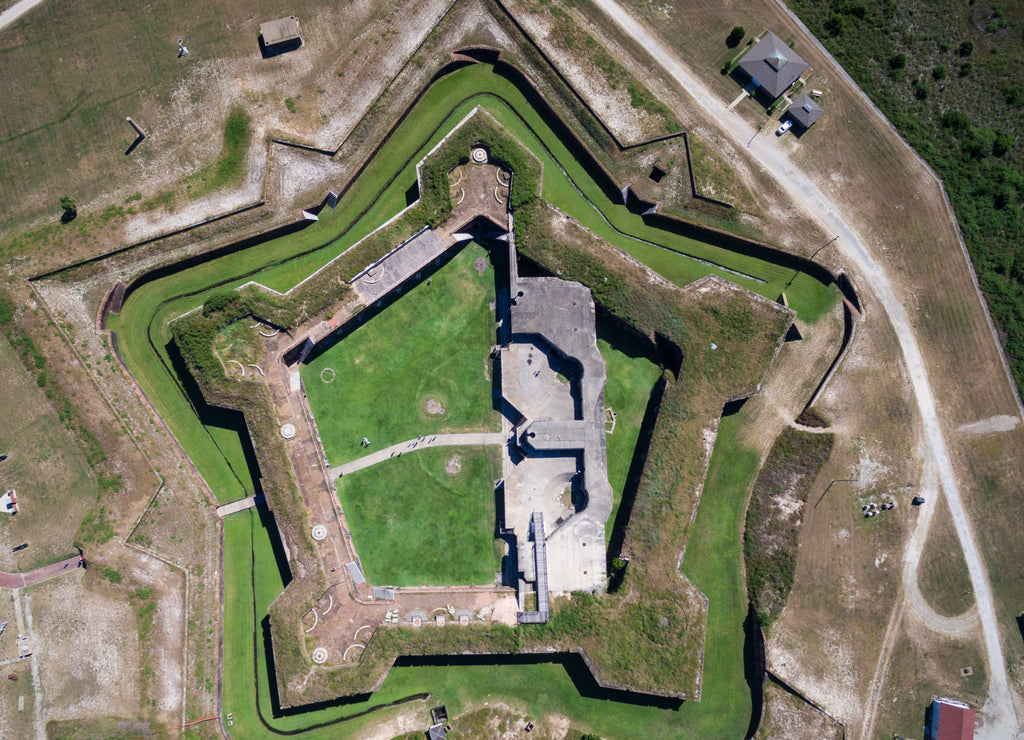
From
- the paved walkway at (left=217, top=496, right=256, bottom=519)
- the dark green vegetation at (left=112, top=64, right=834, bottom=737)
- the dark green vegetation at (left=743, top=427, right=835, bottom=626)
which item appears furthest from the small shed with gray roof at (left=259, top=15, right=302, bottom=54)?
the dark green vegetation at (left=743, top=427, right=835, bottom=626)

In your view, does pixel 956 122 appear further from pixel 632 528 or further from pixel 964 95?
pixel 632 528

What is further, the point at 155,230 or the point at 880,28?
the point at 880,28

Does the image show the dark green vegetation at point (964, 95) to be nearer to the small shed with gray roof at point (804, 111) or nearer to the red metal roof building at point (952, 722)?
the small shed with gray roof at point (804, 111)

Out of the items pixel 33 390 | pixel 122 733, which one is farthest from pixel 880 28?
pixel 122 733

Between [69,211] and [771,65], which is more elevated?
[771,65]

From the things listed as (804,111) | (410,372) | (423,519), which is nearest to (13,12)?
(410,372)

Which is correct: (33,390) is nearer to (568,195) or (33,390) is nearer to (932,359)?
(568,195)

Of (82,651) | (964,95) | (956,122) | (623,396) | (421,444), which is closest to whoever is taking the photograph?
(82,651)
